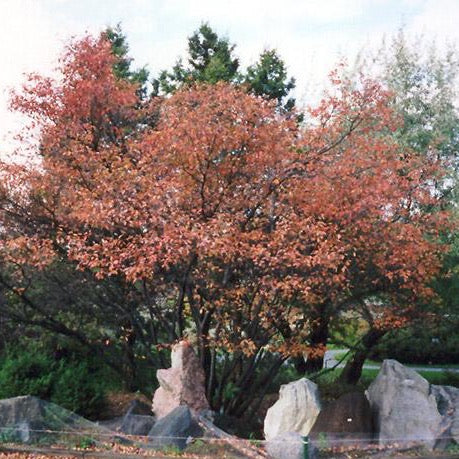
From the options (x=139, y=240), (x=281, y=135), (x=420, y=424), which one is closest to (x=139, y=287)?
(x=139, y=240)

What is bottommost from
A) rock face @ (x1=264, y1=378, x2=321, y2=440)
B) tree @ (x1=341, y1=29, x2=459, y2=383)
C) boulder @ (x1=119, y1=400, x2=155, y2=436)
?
boulder @ (x1=119, y1=400, x2=155, y2=436)

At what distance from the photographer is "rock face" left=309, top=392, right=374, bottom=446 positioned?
9938 millimetres

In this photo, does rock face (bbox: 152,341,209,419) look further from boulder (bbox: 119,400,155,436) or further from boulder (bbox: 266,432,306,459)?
boulder (bbox: 266,432,306,459)

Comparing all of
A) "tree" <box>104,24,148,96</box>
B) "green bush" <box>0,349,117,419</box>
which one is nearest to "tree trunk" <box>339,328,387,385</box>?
"green bush" <box>0,349,117,419</box>

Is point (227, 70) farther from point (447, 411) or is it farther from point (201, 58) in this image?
point (447, 411)

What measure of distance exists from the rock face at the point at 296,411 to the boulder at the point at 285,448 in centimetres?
122

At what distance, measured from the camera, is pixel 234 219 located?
37.0 ft

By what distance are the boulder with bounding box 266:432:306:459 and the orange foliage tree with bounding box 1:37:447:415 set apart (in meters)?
2.75

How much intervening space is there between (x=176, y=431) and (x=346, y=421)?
263 centimetres

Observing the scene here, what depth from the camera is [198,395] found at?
1159 cm

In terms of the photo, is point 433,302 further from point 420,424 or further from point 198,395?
point 198,395

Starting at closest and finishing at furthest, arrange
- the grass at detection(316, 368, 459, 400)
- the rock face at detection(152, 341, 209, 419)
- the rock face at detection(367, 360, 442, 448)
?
1. the rock face at detection(367, 360, 442, 448)
2. the rock face at detection(152, 341, 209, 419)
3. the grass at detection(316, 368, 459, 400)

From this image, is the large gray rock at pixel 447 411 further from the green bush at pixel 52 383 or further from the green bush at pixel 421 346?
the green bush at pixel 52 383

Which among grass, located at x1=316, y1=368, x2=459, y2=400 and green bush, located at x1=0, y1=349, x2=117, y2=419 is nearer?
green bush, located at x1=0, y1=349, x2=117, y2=419
